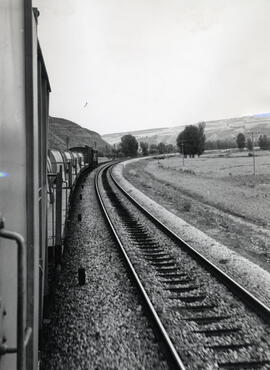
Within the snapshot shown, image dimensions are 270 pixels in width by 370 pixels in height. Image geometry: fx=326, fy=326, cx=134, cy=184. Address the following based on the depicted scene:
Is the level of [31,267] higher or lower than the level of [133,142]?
lower

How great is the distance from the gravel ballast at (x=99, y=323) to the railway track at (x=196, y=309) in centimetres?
27

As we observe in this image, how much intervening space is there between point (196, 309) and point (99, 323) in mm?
1803

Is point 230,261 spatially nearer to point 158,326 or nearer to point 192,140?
point 158,326

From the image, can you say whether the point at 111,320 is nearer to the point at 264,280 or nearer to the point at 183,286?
the point at 183,286

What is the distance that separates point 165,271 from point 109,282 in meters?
1.45

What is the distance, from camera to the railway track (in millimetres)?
4633

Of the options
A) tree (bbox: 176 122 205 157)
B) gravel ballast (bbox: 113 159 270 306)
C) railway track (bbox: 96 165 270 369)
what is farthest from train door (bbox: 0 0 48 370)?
tree (bbox: 176 122 205 157)

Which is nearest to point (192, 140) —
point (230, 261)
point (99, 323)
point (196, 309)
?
A: point (230, 261)

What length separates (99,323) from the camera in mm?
5488

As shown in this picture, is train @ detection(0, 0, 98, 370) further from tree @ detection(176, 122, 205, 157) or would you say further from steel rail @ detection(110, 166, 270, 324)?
tree @ detection(176, 122, 205, 157)

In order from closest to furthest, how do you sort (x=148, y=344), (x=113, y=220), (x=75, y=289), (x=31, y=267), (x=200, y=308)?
(x=31, y=267) < (x=148, y=344) < (x=200, y=308) < (x=75, y=289) < (x=113, y=220)

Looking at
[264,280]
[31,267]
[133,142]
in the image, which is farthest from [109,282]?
[133,142]

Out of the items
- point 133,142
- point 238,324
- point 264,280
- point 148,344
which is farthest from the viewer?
point 133,142

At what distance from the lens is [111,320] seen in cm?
557
